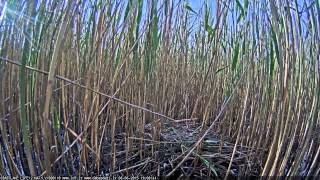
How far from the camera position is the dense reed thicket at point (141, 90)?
73 cm

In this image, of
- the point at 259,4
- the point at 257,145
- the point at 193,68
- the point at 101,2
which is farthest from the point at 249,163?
the point at 193,68

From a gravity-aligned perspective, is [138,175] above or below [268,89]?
below

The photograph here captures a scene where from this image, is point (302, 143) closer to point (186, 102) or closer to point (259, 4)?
point (259, 4)

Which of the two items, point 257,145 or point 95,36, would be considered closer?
point 95,36

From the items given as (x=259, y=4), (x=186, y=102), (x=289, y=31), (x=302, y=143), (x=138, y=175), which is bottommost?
(x=138, y=175)

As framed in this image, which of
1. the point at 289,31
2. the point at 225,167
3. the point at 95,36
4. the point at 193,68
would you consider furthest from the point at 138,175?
the point at 193,68

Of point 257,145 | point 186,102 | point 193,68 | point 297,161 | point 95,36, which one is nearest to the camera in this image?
point 297,161

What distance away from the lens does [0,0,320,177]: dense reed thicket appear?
0.73 meters

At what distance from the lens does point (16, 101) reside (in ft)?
3.19

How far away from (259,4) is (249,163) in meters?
0.42

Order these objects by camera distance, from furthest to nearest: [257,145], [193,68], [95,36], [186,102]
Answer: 1. [193,68]
2. [186,102]
3. [257,145]
4. [95,36]

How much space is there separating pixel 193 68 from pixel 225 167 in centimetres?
74

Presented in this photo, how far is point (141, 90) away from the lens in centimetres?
100

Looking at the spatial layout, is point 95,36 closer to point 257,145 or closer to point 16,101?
point 16,101
